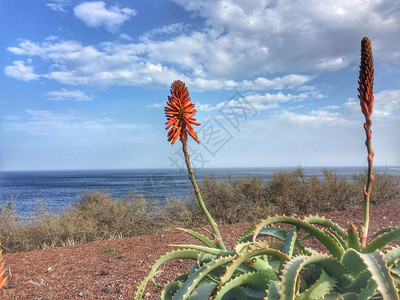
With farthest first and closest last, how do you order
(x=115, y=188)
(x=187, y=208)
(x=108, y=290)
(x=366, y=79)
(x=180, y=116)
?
(x=115, y=188) → (x=187, y=208) → (x=108, y=290) → (x=180, y=116) → (x=366, y=79)

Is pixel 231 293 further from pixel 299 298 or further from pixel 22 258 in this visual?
pixel 22 258

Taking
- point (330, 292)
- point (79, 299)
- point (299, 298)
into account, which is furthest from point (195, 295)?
point (79, 299)

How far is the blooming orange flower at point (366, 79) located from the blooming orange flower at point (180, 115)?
0.96 meters

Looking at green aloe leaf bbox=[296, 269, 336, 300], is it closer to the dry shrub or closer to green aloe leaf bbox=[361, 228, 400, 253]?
green aloe leaf bbox=[361, 228, 400, 253]

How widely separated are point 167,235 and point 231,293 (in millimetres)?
6809

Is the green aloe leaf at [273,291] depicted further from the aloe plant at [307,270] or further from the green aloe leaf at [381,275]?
the green aloe leaf at [381,275]

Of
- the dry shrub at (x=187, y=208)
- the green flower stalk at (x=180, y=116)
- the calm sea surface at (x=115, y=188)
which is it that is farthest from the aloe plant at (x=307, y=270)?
the dry shrub at (x=187, y=208)

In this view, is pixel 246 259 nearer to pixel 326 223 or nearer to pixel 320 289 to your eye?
pixel 320 289

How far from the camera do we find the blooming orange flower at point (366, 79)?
1.71 metres

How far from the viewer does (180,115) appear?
2.22 meters

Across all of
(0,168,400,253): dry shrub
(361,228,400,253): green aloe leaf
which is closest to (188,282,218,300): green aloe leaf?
(361,228,400,253): green aloe leaf

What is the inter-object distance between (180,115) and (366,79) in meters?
1.06

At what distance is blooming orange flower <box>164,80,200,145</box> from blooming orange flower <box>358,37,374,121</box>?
0.96m

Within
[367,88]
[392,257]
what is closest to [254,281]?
[392,257]
